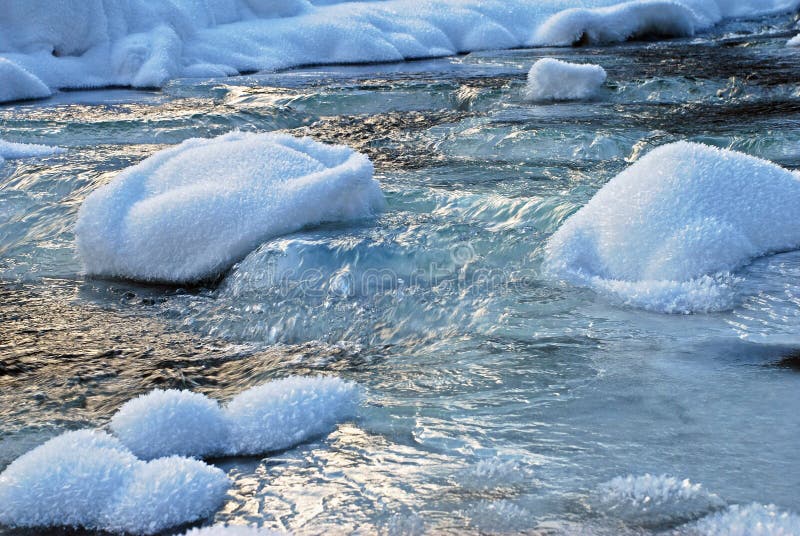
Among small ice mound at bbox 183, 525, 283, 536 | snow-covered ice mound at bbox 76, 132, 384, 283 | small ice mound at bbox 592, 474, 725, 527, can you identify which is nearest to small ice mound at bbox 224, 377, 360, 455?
small ice mound at bbox 183, 525, 283, 536

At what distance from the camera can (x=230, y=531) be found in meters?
1.49

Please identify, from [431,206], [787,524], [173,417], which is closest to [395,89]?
[431,206]

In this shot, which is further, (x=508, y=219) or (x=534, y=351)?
(x=508, y=219)

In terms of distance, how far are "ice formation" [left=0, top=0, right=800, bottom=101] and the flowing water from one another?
3.35m

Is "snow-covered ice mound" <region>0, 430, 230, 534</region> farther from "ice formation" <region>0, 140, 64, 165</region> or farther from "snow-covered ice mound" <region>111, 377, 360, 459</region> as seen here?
"ice formation" <region>0, 140, 64, 165</region>

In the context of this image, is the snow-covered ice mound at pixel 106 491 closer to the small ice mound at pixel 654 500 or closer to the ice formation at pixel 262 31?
the small ice mound at pixel 654 500

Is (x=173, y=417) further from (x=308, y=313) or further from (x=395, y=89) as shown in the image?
(x=395, y=89)

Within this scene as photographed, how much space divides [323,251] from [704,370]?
1.39 m

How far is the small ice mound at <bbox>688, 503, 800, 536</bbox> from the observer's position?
1.47m

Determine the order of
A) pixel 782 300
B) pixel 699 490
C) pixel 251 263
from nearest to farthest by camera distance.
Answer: pixel 699 490, pixel 782 300, pixel 251 263

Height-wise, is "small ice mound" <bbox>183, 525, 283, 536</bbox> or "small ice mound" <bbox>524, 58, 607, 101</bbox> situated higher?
"small ice mound" <bbox>524, 58, 607, 101</bbox>

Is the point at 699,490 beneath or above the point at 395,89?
beneath

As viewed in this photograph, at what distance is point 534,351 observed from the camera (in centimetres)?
234

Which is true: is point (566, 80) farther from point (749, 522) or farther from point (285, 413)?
point (749, 522)
